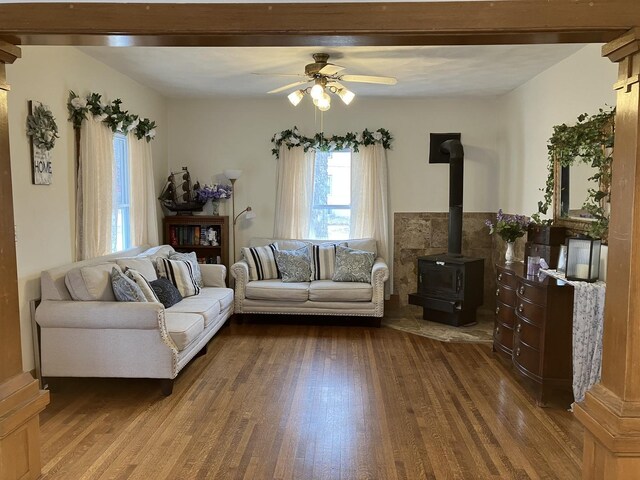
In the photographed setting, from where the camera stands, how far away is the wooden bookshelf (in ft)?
21.2

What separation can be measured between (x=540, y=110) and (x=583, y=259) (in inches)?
85.9

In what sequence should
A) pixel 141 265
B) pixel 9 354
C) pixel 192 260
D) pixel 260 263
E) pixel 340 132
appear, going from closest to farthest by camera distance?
pixel 9 354, pixel 141 265, pixel 192 260, pixel 260 263, pixel 340 132

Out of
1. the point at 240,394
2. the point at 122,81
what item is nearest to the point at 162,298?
the point at 240,394

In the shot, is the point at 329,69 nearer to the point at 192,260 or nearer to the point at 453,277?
the point at 192,260

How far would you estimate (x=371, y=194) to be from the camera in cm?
662

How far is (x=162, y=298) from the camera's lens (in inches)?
185

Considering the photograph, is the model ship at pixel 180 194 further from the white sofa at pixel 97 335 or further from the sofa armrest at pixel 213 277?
the white sofa at pixel 97 335

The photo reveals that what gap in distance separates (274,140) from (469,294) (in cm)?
300

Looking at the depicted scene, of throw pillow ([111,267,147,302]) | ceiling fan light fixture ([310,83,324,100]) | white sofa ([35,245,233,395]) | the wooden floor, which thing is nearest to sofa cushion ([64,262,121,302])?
white sofa ([35,245,233,395])

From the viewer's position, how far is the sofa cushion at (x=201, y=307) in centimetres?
465

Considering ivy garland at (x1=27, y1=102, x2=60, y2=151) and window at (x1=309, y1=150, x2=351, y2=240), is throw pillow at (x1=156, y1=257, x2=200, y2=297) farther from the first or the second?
window at (x1=309, y1=150, x2=351, y2=240)

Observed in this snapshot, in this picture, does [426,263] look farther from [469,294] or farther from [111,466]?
[111,466]

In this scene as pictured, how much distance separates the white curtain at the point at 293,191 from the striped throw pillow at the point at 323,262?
47 centimetres

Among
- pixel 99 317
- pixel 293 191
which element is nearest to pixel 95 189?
pixel 99 317
